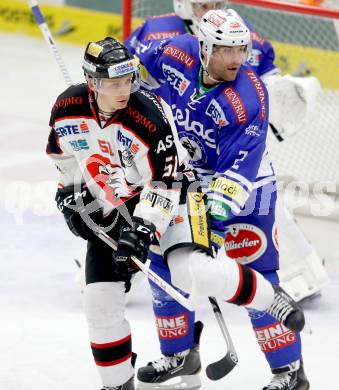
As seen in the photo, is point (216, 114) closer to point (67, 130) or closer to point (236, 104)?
point (236, 104)

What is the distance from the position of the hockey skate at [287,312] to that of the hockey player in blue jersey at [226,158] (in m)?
Result: 0.28

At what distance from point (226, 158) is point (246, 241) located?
33 cm

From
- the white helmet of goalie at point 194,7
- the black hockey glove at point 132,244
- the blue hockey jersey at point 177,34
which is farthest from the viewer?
the blue hockey jersey at point 177,34

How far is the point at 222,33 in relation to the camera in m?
3.68

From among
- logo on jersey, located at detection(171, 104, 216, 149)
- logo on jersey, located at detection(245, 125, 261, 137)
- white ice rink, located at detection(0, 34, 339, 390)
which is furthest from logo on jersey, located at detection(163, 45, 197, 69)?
white ice rink, located at detection(0, 34, 339, 390)

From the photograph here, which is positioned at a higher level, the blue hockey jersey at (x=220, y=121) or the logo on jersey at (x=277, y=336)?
the blue hockey jersey at (x=220, y=121)

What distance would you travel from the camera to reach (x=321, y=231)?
5.57 m

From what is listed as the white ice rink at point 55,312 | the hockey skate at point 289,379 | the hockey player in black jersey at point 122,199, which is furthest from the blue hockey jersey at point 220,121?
the white ice rink at point 55,312

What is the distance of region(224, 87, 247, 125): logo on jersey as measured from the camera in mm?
3605

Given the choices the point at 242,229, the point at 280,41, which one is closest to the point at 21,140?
the point at 280,41

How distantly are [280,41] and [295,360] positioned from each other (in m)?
3.91

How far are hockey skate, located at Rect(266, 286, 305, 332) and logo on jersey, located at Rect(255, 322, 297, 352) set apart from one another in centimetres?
26

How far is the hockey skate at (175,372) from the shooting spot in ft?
12.7

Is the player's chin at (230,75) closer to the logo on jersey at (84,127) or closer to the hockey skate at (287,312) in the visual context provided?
the logo on jersey at (84,127)
